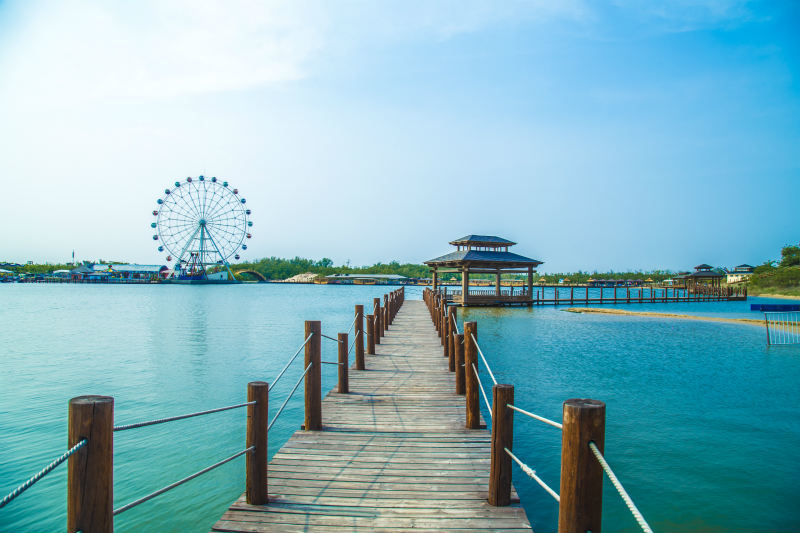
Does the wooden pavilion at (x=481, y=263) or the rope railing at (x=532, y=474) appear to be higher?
the wooden pavilion at (x=481, y=263)

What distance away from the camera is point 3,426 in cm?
955

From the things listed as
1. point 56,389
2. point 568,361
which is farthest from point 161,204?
point 568,361

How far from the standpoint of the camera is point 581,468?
2.41m

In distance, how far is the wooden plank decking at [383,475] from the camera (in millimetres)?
3594

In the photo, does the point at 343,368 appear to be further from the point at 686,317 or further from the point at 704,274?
the point at 704,274

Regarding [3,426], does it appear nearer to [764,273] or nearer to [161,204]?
[161,204]

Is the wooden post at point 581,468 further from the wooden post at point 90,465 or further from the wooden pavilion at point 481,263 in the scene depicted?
the wooden pavilion at point 481,263

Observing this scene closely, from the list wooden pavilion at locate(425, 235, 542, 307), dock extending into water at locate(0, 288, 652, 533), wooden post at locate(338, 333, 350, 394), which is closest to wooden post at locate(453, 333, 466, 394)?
dock extending into water at locate(0, 288, 652, 533)

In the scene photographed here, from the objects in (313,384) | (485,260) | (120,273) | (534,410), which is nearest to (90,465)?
(313,384)

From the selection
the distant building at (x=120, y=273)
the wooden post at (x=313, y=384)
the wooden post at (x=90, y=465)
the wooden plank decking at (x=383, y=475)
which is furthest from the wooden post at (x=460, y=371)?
the distant building at (x=120, y=273)

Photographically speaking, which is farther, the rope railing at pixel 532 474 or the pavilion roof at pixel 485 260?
the pavilion roof at pixel 485 260

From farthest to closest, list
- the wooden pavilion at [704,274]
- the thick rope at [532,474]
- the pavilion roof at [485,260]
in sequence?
the wooden pavilion at [704,274] < the pavilion roof at [485,260] < the thick rope at [532,474]

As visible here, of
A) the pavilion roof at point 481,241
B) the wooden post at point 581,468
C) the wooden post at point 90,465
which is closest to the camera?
the wooden post at point 90,465

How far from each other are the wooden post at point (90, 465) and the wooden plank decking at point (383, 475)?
1.40 meters
